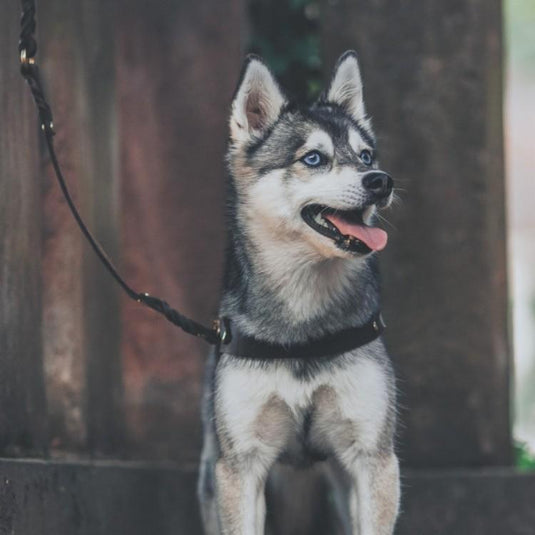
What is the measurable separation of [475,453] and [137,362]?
2045mm

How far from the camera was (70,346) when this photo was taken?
253 inches

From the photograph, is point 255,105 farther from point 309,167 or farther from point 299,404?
point 299,404

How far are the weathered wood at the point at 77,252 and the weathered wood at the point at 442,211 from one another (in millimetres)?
1605

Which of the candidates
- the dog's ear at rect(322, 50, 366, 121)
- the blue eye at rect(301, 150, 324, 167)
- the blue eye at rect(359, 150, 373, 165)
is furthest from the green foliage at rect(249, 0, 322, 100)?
the blue eye at rect(301, 150, 324, 167)

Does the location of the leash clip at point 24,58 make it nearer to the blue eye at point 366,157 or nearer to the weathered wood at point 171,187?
the blue eye at point 366,157

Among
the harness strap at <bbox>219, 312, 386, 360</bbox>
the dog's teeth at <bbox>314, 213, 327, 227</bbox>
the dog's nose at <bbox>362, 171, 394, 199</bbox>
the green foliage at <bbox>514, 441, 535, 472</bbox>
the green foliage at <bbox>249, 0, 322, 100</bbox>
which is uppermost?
the green foliage at <bbox>249, 0, 322, 100</bbox>

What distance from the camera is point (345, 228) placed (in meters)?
5.28

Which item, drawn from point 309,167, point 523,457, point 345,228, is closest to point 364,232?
point 345,228

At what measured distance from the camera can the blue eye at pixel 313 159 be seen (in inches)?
216

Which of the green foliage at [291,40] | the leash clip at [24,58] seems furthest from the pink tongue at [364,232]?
the green foliage at [291,40]

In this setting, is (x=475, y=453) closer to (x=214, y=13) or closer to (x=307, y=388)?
(x=307, y=388)

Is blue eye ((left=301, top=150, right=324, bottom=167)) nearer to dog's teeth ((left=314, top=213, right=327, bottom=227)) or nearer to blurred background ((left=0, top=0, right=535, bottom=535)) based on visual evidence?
dog's teeth ((left=314, top=213, right=327, bottom=227))

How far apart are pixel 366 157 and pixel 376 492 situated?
4.59ft

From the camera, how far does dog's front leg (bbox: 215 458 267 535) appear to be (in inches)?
212
